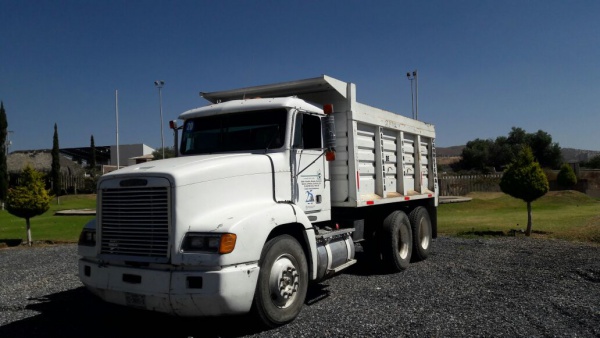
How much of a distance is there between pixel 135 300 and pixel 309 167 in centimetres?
308

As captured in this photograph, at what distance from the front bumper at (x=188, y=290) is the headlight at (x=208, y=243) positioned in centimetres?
23

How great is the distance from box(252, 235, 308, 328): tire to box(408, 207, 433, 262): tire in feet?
15.5

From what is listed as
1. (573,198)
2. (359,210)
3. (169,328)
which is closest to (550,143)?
(573,198)

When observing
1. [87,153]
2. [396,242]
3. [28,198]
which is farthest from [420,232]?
[87,153]

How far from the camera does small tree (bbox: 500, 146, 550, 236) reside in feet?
48.3

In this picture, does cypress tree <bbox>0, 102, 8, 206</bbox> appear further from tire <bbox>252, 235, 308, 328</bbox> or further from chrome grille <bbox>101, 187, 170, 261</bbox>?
tire <bbox>252, 235, 308, 328</bbox>

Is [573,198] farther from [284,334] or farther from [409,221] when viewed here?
[284,334]

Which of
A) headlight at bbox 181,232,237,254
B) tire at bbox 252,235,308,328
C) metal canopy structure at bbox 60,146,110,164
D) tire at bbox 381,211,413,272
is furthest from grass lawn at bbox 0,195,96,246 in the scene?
metal canopy structure at bbox 60,146,110,164

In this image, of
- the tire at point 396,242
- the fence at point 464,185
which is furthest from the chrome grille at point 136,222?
the fence at point 464,185

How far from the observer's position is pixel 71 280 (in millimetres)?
8945

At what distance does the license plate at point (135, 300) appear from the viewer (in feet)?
16.7

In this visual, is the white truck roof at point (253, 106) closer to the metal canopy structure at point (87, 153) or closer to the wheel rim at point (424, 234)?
the wheel rim at point (424, 234)

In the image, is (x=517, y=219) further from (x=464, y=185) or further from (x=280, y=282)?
(x=280, y=282)

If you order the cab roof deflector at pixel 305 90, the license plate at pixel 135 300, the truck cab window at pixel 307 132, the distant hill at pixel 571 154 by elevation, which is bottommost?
the license plate at pixel 135 300
